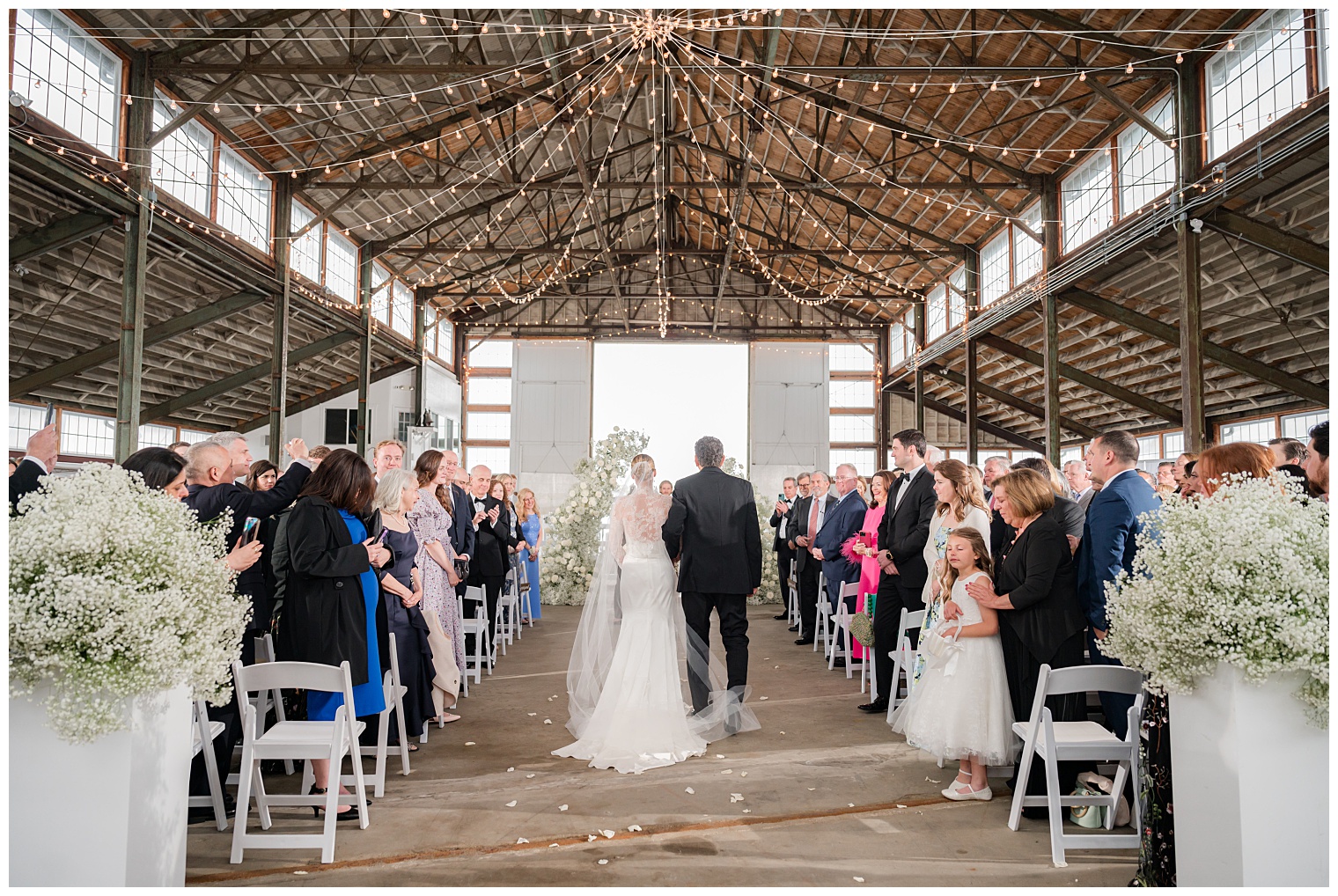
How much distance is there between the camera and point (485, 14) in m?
10.2

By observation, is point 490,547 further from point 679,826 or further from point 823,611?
point 679,826

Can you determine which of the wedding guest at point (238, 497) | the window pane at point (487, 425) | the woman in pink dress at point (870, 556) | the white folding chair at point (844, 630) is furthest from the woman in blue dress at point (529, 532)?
the window pane at point (487, 425)

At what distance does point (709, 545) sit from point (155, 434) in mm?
14907

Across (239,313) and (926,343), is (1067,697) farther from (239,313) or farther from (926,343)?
(926,343)

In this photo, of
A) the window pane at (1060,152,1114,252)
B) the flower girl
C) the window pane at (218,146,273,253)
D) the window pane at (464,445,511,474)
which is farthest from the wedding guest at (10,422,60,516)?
the window pane at (464,445,511,474)

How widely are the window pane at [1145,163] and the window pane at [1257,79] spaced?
20.7 inches

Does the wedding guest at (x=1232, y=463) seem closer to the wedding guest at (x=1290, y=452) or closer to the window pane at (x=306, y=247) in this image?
the wedding guest at (x=1290, y=452)

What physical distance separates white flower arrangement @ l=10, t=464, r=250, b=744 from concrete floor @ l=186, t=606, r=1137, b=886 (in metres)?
1.10

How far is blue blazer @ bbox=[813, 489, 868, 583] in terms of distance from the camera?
22.0ft

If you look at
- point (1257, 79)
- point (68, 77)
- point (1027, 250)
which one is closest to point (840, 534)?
point (1257, 79)

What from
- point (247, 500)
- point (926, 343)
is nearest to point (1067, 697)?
point (247, 500)

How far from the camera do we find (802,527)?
9.10 meters

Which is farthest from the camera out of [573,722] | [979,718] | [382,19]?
[382,19]

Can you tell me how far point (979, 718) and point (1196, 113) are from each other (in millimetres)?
8452
